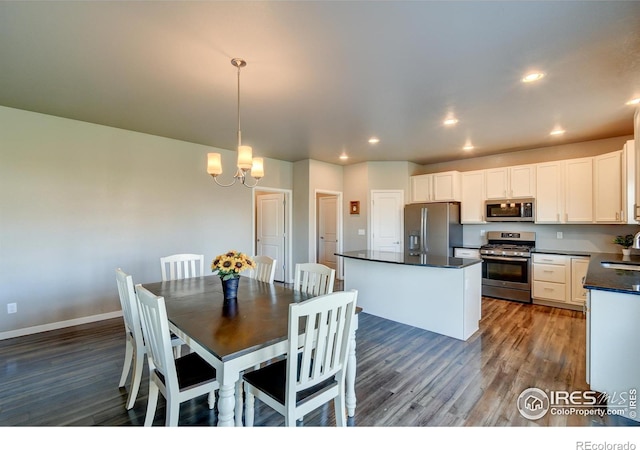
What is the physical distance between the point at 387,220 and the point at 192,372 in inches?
189

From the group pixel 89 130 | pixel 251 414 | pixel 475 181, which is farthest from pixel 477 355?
pixel 89 130

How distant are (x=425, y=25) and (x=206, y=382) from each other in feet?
8.30

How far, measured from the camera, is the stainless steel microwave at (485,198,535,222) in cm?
A: 470

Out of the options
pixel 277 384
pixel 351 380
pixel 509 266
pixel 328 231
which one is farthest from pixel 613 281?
pixel 328 231

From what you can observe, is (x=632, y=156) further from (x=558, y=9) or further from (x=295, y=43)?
(x=295, y=43)

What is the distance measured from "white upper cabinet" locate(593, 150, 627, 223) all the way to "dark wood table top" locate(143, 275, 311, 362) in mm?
4425

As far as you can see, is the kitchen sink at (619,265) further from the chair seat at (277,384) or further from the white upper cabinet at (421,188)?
the chair seat at (277,384)

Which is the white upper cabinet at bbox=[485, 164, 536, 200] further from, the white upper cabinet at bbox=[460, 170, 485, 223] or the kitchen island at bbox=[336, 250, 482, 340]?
the kitchen island at bbox=[336, 250, 482, 340]

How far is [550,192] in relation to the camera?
4.53 m

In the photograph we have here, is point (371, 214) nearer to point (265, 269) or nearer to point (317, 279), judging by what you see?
point (265, 269)

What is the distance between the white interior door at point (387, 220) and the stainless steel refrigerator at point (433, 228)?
20cm

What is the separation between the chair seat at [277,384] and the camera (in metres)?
1.52

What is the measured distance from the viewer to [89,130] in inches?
146

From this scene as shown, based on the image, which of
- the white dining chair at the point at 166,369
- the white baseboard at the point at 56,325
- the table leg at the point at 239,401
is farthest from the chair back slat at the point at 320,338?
the white baseboard at the point at 56,325
